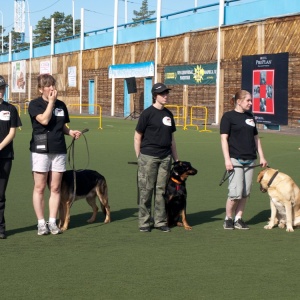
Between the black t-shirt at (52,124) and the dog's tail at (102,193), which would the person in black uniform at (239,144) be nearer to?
the dog's tail at (102,193)

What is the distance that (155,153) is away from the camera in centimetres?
962

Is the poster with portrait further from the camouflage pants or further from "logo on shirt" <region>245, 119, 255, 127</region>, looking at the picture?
"logo on shirt" <region>245, 119, 255, 127</region>

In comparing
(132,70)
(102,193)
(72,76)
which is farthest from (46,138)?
(72,76)

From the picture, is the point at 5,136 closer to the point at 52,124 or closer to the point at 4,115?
the point at 4,115

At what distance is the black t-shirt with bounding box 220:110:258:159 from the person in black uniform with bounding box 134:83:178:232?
0.68 m

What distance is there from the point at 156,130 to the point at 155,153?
281 millimetres

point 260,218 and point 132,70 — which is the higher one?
point 132,70

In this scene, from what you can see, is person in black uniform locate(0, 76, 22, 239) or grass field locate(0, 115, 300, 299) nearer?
grass field locate(0, 115, 300, 299)

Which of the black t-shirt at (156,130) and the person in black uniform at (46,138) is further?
the black t-shirt at (156,130)

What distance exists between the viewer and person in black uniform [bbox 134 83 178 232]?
9.57m

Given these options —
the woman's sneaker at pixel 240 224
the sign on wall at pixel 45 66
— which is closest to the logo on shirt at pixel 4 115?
the woman's sneaker at pixel 240 224

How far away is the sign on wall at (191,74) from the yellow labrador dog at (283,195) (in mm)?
29970

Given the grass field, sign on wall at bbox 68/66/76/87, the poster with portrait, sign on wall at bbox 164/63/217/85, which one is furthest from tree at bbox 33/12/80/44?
the grass field

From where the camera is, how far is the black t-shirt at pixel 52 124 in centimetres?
916
